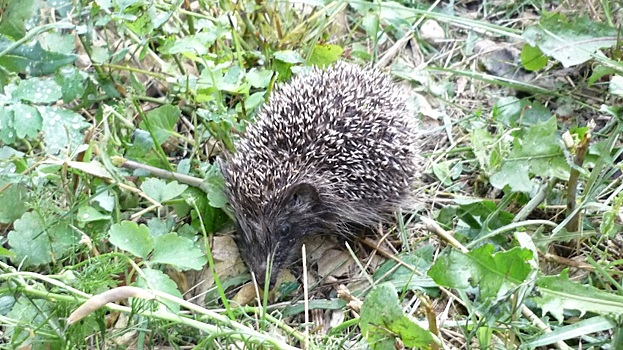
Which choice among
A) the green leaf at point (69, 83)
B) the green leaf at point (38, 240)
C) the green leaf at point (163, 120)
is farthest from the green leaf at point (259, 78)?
the green leaf at point (38, 240)

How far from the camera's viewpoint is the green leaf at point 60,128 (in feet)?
11.6

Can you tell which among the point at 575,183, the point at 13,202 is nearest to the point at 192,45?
the point at 13,202

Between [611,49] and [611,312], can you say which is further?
[611,49]

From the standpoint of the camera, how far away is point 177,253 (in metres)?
3.18

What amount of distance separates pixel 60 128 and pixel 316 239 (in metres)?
1.52

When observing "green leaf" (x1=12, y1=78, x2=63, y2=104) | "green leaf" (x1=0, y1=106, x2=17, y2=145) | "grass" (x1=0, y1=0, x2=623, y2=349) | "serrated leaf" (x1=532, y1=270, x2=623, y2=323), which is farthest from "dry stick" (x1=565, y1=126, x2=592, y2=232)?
"green leaf" (x1=0, y1=106, x2=17, y2=145)

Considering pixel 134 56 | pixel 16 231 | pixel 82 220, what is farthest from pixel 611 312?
pixel 134 56

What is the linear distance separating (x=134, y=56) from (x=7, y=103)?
1.28 m

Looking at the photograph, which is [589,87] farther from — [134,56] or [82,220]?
[82,220]

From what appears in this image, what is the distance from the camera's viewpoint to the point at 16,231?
11.0ft

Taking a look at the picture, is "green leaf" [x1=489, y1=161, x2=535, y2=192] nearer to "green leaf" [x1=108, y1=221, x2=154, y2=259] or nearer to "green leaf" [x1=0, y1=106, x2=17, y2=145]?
"green leaf" [x1=108, y1=221, x2=154, y2=259]

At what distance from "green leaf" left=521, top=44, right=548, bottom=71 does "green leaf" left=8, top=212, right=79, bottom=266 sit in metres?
2.91

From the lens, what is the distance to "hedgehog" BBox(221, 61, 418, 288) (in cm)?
388

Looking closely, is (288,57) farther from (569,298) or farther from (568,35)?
(569,298)
